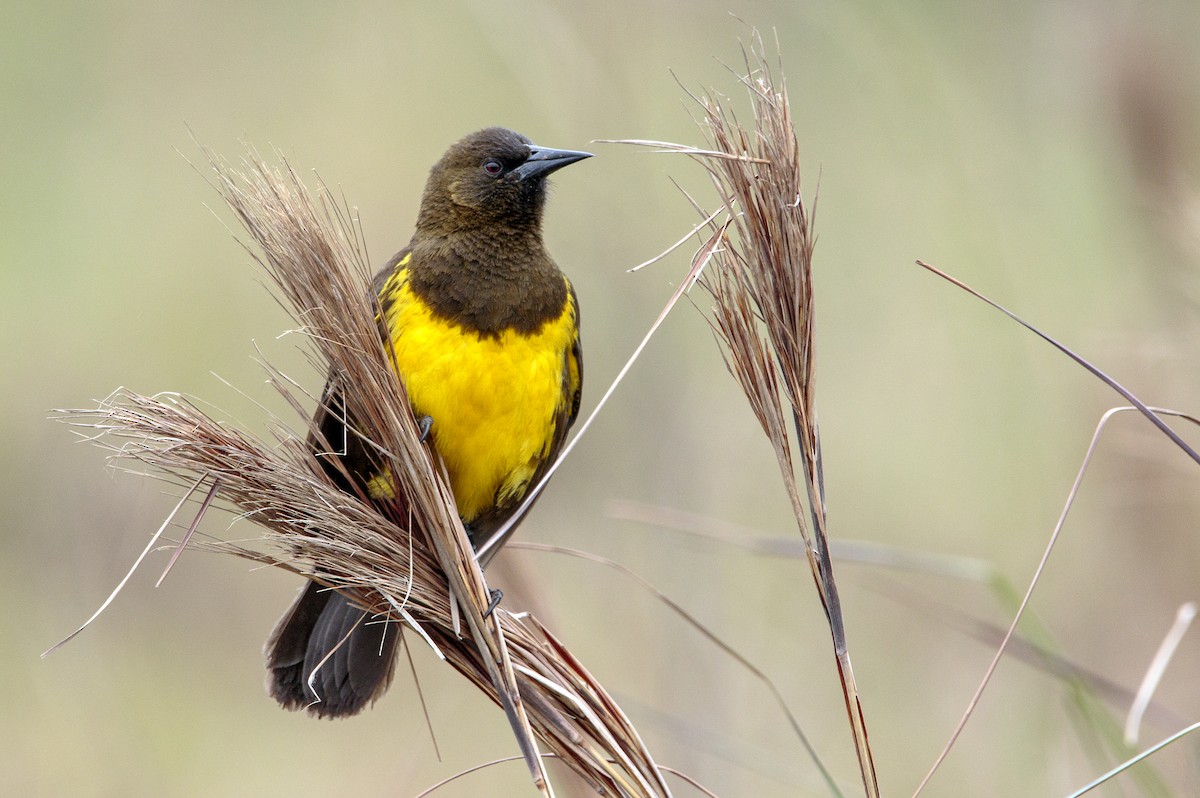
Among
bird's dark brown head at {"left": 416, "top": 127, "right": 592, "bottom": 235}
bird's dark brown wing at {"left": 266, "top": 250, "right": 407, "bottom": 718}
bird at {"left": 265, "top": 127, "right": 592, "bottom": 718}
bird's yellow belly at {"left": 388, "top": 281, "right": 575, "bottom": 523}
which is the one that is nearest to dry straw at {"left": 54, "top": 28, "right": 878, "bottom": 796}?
bird's dark brown wing at {"left": 266, "top": 250, "right": 407, "bottom": 718}

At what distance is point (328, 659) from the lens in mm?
2678

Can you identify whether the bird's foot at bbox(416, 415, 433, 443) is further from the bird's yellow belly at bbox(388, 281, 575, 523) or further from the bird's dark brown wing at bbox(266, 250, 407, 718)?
the bird's dark brown wing at bbox(266, 250, 407, 718)

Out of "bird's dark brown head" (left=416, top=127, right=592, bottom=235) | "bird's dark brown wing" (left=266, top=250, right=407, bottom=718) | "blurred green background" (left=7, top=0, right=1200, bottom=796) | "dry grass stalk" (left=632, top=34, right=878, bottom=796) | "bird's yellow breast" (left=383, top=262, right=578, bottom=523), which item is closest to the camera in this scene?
"dry grass stalk" (left=632, top=34, right=878, bottom=796)

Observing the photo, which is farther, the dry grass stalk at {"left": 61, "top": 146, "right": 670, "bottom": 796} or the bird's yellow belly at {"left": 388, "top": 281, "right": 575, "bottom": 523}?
the bird's yellow belly at {"left": 388, "top": 281, "right": 575, "bottom": 523}

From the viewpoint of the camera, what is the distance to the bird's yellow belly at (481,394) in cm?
282

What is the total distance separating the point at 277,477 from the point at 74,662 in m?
2.66

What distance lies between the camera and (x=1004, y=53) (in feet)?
18.6

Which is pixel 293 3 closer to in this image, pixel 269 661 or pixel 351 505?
pixel 269 661

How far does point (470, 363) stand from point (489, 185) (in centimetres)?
60

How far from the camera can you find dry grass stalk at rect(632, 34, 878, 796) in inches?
61.0

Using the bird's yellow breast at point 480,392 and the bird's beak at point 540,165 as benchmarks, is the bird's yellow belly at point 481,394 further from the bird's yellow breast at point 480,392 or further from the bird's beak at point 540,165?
the bird's beak at point 540,165

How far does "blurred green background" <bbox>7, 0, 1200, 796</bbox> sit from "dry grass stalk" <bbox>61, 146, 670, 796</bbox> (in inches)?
29.3

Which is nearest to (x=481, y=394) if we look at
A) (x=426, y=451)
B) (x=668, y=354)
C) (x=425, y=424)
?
(x=425, y=424)

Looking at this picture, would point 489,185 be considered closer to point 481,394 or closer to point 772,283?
point 481,394
